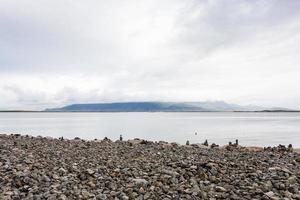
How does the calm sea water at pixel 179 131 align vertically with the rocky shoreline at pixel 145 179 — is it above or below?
below

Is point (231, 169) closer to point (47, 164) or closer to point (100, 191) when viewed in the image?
point (100, 191)

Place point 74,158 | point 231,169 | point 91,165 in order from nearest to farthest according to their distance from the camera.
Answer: point 231,169 < point 91,165 < point 74,158

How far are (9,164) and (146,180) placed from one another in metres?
4.73

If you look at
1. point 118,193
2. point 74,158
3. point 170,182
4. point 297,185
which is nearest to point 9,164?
point 74,158

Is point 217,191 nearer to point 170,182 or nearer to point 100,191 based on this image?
point 170,182

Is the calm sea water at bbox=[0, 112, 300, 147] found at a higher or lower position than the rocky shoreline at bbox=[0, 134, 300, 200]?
lower

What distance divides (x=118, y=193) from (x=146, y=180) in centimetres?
116

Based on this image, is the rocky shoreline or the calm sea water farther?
the calm sea water

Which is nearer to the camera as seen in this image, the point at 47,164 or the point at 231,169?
the point at 231,169

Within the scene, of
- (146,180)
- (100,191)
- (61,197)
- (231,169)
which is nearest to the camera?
(61,197)

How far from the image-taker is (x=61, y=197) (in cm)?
842

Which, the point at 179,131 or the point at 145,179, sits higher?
the point at 145,179

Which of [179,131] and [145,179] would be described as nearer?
[145,179]

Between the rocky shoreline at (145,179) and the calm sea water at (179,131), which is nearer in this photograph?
the rocky shoreline at (145,179)
